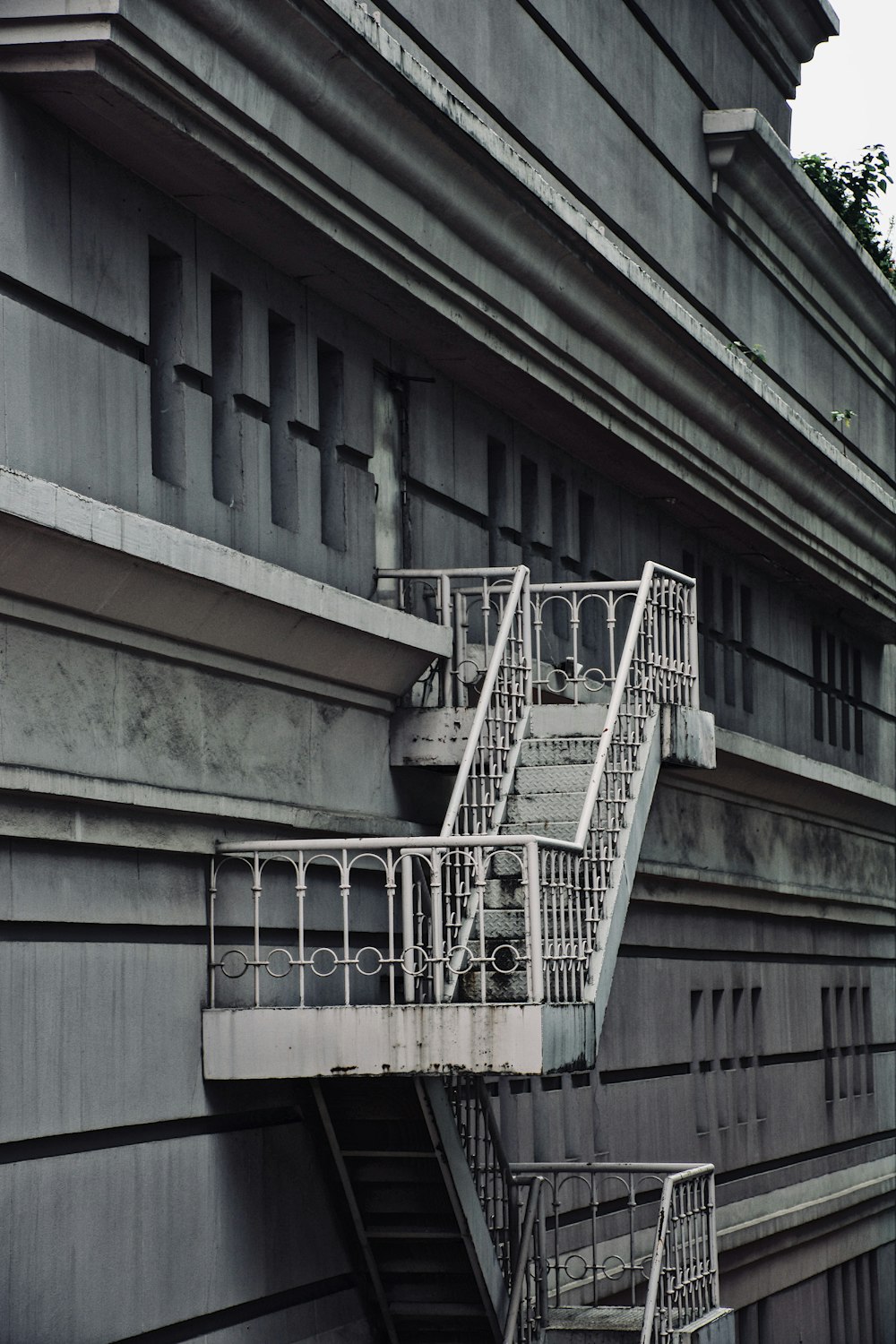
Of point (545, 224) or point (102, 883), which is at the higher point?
point (545, 224)

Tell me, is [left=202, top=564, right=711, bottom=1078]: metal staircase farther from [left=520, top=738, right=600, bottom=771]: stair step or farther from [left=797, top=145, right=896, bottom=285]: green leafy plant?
[left=797, top=145, right=896, bottom=285]: green leafy plant

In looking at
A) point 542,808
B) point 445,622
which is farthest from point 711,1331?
point 445,622

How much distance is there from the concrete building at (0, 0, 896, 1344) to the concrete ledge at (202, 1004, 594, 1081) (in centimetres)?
2

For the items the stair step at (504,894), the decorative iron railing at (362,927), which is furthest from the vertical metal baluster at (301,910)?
the stair step at (504,894)

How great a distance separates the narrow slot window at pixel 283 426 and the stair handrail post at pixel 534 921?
98.3 inches

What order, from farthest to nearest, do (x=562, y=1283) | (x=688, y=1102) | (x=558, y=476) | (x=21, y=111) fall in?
(x=688, y=1102)
(x=558, y=476)
(x=562, y=1283)
(x=21, y=111)

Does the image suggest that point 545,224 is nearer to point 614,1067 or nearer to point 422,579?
point 422,579

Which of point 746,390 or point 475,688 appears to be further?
point 746,390

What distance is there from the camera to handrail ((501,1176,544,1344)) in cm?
1301

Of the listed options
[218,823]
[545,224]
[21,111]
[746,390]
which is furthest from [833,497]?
[21,111]

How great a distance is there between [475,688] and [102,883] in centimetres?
405

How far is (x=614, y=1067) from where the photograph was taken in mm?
17891

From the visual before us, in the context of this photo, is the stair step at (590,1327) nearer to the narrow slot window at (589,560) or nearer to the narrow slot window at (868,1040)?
the narrow slot window at (589,560)

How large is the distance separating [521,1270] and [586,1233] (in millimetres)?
3742
